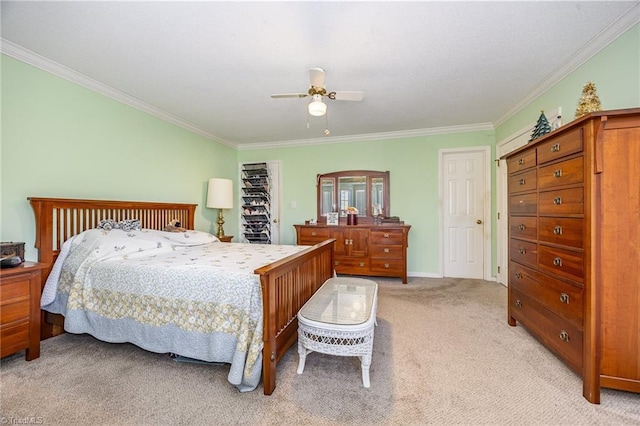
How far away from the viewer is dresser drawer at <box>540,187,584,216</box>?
5.34 feet

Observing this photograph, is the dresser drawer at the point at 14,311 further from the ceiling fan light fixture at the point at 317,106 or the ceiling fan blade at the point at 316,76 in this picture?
the ceiling fan blade at the point at 316,76

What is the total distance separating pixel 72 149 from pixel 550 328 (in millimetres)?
4421

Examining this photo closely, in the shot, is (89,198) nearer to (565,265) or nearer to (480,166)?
(565,265)

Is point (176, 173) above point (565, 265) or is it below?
above

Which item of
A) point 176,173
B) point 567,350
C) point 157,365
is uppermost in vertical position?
point 176,173

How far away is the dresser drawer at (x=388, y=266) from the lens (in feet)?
13.4

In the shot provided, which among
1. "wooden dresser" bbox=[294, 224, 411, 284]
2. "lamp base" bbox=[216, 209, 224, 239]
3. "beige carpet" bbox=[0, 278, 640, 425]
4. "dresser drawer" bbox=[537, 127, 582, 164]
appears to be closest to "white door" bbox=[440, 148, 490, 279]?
"wooden dresser" bbox=[294, 224, 411, 284]

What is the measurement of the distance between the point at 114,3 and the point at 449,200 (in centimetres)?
451

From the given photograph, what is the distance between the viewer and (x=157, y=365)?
1923 mm

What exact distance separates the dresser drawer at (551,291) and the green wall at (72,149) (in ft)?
13.6

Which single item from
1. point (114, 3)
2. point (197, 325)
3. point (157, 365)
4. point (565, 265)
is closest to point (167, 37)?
point (114, 3)

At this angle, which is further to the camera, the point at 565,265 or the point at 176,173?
the point at 176,173

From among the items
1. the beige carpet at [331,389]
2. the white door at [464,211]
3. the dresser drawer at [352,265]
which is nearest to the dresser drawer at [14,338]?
the beige carpet at [331,389]

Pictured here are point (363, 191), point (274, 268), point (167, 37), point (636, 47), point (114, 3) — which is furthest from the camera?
point (363, 191)
